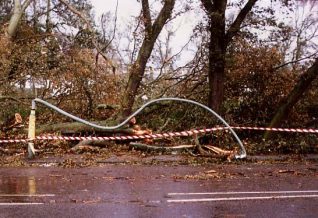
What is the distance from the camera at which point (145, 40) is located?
1756 cm

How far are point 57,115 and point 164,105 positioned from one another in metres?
3.82

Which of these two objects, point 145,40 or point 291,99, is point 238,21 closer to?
point 291,99

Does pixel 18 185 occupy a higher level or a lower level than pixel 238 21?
lower

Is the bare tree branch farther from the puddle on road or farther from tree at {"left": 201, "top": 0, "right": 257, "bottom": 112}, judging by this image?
the puddle on road

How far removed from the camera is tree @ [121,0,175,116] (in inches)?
683

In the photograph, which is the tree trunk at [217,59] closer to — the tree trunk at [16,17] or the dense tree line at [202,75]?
the dense tree line at [202,75]

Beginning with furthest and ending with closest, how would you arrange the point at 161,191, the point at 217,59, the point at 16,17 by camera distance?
the point at 16,17 → the point at 217,59 → the point at 161,191

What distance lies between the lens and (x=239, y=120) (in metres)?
16.7

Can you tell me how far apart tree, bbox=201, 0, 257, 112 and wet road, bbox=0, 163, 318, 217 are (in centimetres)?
500

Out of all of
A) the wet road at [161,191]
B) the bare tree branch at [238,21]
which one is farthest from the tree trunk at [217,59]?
the wet road at [161,191]

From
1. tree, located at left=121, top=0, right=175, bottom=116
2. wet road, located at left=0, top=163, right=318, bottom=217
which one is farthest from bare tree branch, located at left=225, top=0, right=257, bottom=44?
wet road, located at left=0, top=163, right=318, bottom=217

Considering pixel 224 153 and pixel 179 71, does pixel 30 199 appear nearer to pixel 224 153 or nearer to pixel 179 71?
pixel 224 153

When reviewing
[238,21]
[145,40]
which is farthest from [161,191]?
[145,40]

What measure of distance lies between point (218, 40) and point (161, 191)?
8894mm
